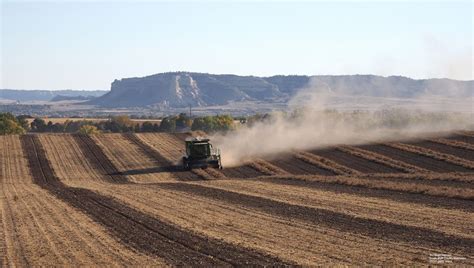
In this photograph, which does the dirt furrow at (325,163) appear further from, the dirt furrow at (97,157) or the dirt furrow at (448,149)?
the dirt furrow at (97,157)

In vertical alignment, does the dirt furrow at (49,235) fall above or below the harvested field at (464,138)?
below

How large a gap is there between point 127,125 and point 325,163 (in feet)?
292

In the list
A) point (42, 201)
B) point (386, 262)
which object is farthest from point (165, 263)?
point (42, 201)

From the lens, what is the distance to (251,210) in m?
33.9

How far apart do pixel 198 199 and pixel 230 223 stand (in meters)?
9.54

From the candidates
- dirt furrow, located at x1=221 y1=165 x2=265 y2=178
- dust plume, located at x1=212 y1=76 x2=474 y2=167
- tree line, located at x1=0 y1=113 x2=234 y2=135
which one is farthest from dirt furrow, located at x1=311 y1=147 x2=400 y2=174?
tree line, located at x1=0 y1=113 x2=234 y2=135

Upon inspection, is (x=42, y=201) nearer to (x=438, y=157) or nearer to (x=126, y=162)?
(x=126, y=162)

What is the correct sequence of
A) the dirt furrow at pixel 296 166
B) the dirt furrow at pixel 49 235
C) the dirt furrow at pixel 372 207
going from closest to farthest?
the dirt furrow at pixel 49 235
the dirt furrow at pixel 372 207
the dirt furrow at pixel 296 166

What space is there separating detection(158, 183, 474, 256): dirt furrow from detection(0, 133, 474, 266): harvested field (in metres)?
0.06

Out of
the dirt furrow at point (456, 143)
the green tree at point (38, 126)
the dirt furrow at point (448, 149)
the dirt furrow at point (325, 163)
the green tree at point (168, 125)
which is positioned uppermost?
the dirt furrow at point (456, 143)

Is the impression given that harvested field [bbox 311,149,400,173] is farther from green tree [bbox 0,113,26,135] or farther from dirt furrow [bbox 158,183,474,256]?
green tree [bbox 0,113,26,135]

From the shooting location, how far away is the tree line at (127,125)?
392 feet

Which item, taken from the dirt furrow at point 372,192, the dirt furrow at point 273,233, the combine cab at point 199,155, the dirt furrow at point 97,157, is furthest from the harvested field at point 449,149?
the dirt furrow at point 97,157

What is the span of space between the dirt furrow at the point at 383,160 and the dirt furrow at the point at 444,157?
112 inches
